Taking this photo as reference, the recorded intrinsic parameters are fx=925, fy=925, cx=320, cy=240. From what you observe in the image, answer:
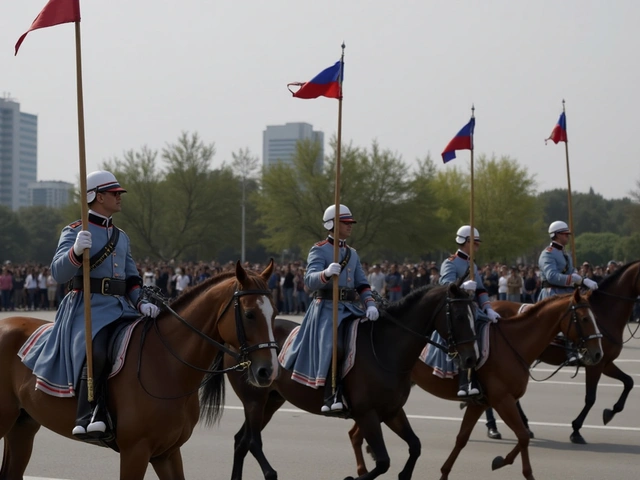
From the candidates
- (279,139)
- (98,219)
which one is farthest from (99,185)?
(279,139)

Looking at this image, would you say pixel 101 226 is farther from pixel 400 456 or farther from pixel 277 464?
pixel 400 456

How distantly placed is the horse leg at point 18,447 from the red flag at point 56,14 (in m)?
3.12

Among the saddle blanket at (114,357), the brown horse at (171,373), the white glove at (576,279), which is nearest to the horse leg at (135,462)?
the brown horse at (171,373)

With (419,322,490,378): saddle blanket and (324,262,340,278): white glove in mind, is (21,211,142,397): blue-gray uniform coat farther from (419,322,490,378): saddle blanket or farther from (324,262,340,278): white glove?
(419,322,490,378): saddle blanket

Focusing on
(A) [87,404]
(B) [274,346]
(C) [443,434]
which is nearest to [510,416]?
(C) [443,434]

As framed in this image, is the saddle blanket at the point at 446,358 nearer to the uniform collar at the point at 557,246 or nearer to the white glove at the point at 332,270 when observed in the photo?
the white glove at the point at 332,270

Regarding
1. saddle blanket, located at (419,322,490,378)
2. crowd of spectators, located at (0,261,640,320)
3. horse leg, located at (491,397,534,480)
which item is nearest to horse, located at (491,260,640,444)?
Result: saddle blanket, located at (419,322,490,378)

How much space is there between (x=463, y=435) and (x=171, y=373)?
401 cm

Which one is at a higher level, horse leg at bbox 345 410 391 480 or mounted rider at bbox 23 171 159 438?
mounted rider at bbox 23 171 159 438

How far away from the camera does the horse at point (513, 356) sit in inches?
388

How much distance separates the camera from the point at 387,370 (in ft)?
28.7

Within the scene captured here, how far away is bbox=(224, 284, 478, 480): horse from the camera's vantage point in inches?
340

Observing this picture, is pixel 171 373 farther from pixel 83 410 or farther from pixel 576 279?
pixel 576 279

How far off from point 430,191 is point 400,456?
168ft
